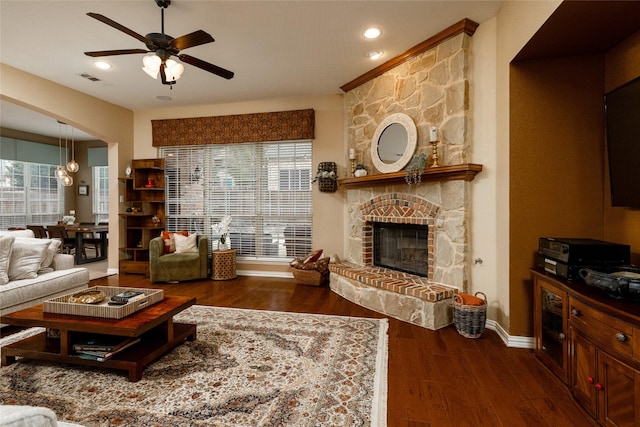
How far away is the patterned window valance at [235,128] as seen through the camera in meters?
5.06

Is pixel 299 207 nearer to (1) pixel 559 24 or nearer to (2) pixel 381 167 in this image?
(2) pixel 381 167

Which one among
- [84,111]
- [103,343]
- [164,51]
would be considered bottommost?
[103,343]

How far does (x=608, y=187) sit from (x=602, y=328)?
138 cm

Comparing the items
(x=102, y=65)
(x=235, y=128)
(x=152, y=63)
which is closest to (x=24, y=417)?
(x=152, y=63)

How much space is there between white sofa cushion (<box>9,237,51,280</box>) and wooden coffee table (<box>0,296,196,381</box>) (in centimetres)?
107

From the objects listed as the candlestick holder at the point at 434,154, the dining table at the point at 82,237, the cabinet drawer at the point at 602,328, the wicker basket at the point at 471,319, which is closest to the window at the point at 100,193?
the dining table at the point at 82,237

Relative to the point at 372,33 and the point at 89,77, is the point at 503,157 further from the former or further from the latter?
the point at 89,77

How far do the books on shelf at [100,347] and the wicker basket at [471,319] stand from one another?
2681 millimetres

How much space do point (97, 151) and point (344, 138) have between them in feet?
22.9

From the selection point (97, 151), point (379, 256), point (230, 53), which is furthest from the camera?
point (97, 151)

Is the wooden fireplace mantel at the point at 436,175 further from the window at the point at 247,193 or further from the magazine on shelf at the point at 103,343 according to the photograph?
the magazine on shelf at the point at 103,343

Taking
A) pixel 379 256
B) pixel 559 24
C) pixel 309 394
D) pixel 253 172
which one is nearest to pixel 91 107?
pixel 253 172

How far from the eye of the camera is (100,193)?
8.46m

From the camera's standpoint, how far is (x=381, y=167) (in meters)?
3.96
